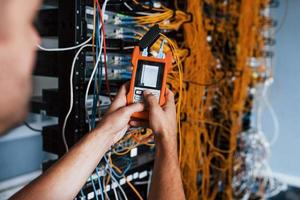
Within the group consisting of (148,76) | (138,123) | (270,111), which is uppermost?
(148,76)

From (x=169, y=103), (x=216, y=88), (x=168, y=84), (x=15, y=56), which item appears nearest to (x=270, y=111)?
(x=216, y=88)

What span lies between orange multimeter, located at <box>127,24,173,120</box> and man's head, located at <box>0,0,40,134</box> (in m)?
0.40

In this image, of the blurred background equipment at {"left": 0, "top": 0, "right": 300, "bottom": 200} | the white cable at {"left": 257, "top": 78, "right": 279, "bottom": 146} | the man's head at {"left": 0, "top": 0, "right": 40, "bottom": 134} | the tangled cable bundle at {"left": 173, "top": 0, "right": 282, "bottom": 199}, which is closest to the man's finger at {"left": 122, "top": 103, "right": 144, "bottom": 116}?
the blurred background equipment at {"left": 0, "top": 0, "right": 300, "bottom": 200}

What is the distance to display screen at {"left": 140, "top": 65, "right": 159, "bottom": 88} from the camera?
0.88 m

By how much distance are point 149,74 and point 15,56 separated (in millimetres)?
443

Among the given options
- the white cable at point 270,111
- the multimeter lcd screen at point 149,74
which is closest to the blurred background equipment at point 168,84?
the multimeter lcd screen at point 149,74

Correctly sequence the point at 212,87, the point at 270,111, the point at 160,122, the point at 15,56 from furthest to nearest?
1. the point at 270,111
2. the point at 212,87
3. the point at 160,122
4. the point at 15,56

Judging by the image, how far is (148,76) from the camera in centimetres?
88

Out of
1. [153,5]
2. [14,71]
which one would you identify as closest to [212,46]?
[153,5]

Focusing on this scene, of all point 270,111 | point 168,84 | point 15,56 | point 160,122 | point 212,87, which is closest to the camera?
point 15,56

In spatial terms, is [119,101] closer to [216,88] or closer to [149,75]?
[149,75]

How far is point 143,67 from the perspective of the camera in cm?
87

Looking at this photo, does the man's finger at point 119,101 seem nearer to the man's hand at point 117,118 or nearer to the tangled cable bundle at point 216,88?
the man's hand at point 117,118

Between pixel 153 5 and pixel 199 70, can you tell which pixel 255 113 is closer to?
pixel 199 70
